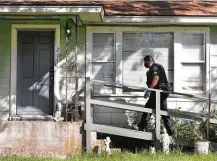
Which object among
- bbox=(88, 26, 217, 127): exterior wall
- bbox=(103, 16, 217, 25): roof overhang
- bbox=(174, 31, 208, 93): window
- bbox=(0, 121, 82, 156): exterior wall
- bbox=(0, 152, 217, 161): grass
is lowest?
bbox=(0, 152, 217, 161): grass

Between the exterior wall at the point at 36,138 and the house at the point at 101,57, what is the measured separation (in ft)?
4.69

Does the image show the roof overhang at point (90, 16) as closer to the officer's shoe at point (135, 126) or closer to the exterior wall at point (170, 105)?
the exterior wall at point (170, 105)

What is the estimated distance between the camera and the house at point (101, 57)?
36.8 feet

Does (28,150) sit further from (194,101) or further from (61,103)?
(194,101)

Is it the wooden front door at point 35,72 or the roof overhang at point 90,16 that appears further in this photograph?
the wooden front door at point 35,72

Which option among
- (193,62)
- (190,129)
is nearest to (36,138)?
(190,129)

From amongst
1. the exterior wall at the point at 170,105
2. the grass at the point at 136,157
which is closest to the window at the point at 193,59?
the exterior wall at the point at 170,105

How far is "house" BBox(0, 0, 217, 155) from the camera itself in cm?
1121

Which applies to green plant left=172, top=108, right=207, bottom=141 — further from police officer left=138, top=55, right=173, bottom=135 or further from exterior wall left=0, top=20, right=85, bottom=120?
exterior wall left=0, top=20, right=85, bottom=120

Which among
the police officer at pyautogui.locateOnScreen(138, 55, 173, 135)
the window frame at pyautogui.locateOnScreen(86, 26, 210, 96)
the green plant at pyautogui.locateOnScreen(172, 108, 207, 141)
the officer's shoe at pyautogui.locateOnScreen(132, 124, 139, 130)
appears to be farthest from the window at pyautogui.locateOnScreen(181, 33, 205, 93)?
the officer's shoe at pyautogui.locateOnScreen(132, 124, 139, 130)

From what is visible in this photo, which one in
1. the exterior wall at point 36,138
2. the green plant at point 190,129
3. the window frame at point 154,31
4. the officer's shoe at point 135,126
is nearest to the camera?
the exterior wall at point 36,138

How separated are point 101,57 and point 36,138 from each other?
10.0 feet

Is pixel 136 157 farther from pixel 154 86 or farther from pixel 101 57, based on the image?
pixel 101 57

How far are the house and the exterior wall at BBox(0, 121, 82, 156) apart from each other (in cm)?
143
